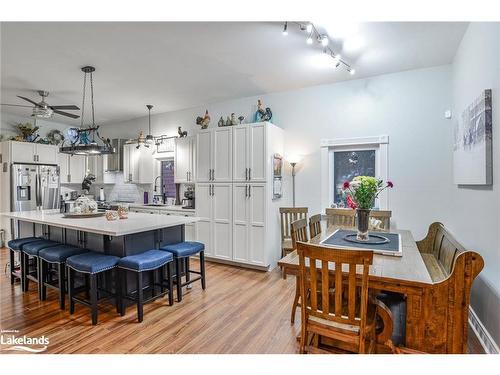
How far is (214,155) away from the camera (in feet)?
15.1

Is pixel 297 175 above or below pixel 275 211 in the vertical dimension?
above

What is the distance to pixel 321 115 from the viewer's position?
4.34 m

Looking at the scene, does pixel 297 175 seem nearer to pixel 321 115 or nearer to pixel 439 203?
pixel 321 115

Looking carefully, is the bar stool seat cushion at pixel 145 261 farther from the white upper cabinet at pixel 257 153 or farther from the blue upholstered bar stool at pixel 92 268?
the white upper cabinet at pixel 257 153

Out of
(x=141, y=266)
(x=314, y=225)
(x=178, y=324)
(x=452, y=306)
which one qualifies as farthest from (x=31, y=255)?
(x=452, y=306)

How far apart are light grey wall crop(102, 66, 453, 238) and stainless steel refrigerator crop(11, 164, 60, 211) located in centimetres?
Result: 523

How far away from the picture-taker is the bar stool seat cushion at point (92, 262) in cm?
255

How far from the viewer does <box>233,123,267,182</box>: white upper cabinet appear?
4145 millimetres

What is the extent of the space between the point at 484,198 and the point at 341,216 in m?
1.80

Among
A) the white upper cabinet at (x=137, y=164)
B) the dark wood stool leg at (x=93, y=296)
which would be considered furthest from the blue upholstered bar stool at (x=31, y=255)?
the white upper cabinet at (x=137, y=164)

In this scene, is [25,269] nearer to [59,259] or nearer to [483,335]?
[59,259]
